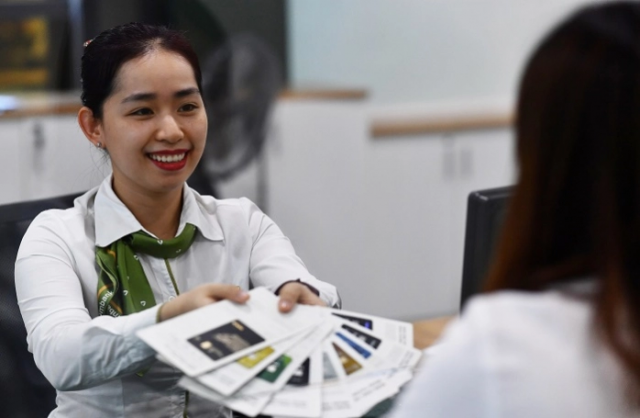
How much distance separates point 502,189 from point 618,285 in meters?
0.69

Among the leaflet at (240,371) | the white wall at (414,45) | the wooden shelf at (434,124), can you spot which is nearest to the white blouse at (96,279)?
the leaflet at (240,371)

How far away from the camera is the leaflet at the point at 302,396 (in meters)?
1.14

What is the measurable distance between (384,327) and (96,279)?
19.7 inches

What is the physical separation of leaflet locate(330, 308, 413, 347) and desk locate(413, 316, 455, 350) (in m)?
0.33

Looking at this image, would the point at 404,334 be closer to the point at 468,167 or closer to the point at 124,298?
the point at 124,298

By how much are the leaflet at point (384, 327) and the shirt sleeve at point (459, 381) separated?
0.43 m

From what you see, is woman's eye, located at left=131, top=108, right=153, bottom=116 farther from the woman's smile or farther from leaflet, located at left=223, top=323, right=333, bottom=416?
A: leaflet, located at left=223, top=323, right=333, bottom=416

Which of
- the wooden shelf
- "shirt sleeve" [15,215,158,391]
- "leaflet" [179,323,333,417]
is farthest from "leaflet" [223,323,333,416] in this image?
the wooden shelf

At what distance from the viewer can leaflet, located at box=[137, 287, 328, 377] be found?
1.17 metres

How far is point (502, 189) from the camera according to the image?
1.51 m

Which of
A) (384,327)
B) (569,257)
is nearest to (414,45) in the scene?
(384,327)

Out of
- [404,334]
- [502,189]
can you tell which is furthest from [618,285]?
[502,189]

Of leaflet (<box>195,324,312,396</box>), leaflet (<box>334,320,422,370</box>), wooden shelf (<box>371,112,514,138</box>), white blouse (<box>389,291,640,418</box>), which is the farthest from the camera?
wooden shelf (<box>371,112,514,138</box>)

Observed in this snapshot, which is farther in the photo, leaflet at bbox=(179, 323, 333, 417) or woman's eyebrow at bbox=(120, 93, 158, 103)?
woman's eyebrow at bbox=(120, 93, 158, 103)
